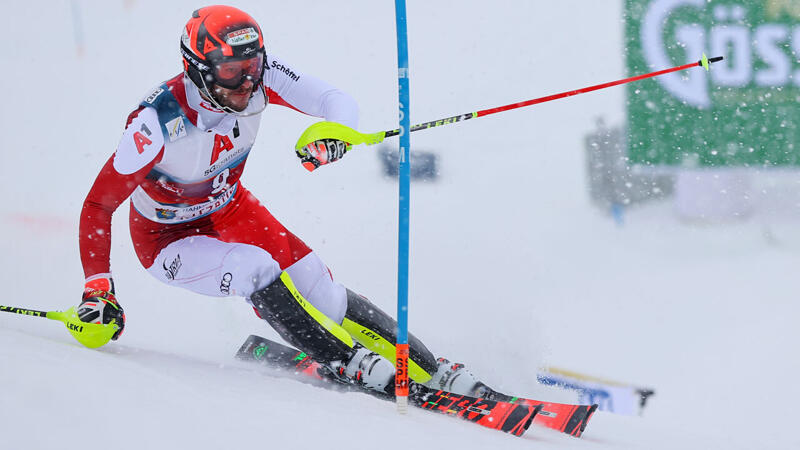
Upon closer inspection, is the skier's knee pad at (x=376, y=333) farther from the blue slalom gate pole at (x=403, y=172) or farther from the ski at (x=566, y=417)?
the blue slalom gate pole at (x=403, y=172)

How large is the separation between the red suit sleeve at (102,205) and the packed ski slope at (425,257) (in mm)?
331

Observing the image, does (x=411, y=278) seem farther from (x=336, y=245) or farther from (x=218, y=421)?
(x=218, y=421)

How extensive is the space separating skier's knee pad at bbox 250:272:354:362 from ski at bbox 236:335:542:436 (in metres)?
0.16

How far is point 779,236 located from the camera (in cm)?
639

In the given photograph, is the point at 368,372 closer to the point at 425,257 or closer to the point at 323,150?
the point at 323,150

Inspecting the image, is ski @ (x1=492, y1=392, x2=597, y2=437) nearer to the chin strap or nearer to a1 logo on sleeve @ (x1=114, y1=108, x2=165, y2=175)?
the chin strap

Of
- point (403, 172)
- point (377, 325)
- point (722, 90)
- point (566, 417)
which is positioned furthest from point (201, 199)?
point (722, 90)

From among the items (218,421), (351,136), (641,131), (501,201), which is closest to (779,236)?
(641,131)

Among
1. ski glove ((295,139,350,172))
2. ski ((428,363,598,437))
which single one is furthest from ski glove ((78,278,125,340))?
ski ((428,363,598,437))

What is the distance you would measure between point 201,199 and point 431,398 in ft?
3.94

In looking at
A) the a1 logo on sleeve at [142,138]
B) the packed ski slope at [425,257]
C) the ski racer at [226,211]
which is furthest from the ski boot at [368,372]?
the a1 logo on sleeve at [142,138]

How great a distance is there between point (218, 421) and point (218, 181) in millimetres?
1332

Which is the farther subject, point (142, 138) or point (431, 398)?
point (431, 398)

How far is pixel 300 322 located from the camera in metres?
2.58
